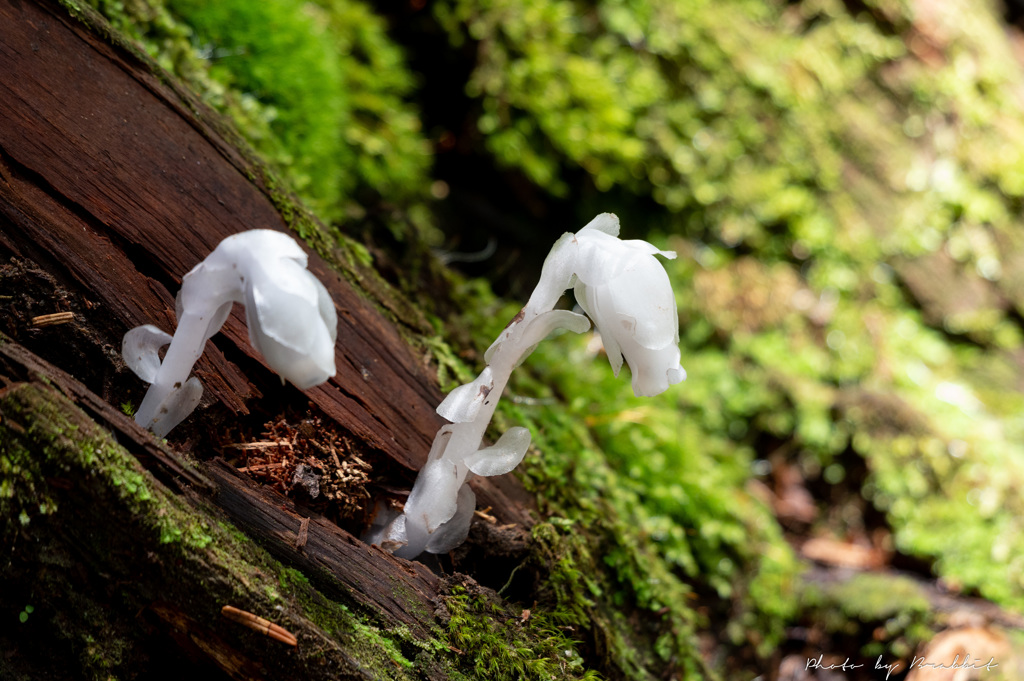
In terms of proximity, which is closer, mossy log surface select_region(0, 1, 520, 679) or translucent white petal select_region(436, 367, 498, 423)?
mossy log surface select_region(0, 1, 520, 679)

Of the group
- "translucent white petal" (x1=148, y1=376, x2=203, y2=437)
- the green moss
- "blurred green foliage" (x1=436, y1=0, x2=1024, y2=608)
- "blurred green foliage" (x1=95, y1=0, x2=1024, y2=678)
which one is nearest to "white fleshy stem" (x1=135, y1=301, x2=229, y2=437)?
"translucent white petal" (x1=148, y1=376, x2=203, y2=437)

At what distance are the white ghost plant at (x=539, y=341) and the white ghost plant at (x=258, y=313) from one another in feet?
1.26

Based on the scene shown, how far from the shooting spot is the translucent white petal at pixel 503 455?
4.97 ft

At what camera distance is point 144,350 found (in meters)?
1.39

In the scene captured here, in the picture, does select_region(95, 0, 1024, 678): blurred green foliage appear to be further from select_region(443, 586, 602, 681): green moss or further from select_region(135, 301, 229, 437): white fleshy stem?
select_region(135, 301, 229, 437): white fleshy stem

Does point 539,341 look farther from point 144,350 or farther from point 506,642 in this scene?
point 144,350

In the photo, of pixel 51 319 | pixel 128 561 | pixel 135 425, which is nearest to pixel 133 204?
pixel 51 319

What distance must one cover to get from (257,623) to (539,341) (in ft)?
2.64

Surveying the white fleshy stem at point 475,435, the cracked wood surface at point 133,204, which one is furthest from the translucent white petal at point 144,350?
the white fleshy stem at point 475,435

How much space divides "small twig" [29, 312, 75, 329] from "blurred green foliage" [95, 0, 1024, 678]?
985 mm

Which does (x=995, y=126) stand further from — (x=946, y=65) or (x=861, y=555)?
(x=861, y=555)

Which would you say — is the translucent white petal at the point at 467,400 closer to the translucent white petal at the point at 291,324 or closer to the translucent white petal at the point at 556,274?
the translucent white petal at the point at 556,274

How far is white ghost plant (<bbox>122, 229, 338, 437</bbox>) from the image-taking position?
1.17m

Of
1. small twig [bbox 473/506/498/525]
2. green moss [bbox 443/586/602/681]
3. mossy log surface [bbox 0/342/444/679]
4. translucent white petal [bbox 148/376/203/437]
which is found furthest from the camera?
small twig [bbox 473/506/498/525]
